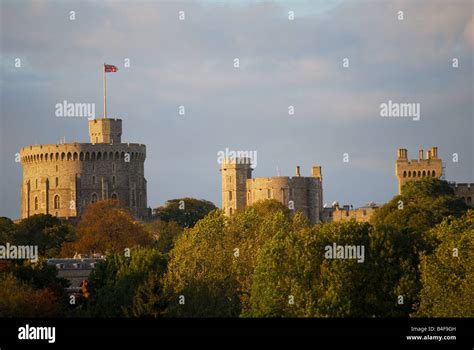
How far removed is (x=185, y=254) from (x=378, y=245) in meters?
12.1

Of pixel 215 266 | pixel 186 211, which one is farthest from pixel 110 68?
pixel 215 266

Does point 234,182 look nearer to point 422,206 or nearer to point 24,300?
point 422,206

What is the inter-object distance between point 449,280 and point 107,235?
61679 mm

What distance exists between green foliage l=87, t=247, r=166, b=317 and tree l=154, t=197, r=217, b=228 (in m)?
74.6

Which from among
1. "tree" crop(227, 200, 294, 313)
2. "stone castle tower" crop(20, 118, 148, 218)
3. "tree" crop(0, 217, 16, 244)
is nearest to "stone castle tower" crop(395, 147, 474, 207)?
"stone castle tower" crop(20, 118, 148, 218)

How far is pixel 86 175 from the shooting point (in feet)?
545

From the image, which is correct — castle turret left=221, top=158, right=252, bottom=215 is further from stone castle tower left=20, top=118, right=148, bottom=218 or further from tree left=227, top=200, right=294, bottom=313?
tree left=227, top=200, right=294, bottom=313

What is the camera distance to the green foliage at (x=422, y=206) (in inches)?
4449

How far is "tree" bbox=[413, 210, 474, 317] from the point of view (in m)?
66.4

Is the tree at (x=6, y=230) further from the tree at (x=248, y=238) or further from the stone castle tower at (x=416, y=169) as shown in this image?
the stone castle tower at (x=416, y=169)

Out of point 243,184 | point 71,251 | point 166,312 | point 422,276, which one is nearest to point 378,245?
point 422,276

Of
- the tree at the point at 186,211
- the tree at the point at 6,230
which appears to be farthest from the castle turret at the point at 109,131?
the tree at the point at 6,230

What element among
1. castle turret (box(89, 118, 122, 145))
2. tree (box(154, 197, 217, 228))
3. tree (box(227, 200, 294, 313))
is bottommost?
tree (box(227, 200, 294, 313))

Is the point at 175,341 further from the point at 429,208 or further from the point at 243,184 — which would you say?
the point at 243,184
